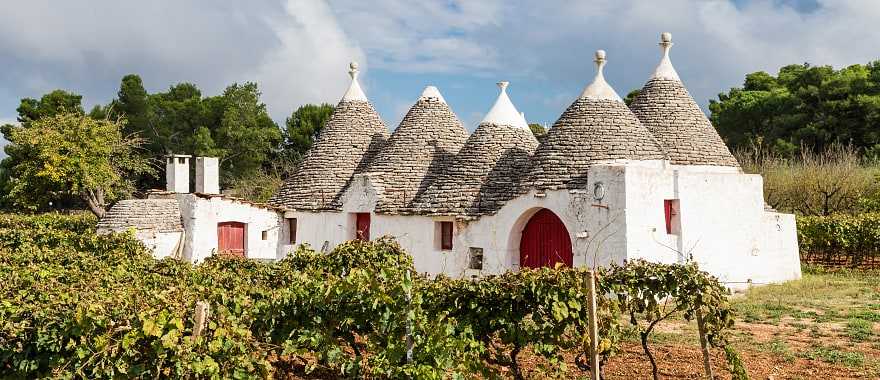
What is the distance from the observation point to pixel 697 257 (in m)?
15.2

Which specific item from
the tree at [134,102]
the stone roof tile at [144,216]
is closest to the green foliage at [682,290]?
the stone roof tile at [144,216]

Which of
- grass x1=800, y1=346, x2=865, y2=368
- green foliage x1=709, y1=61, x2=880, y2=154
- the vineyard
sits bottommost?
grass x1=800, y1=346, x2=865, y2=368

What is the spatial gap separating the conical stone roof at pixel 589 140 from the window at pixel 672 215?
3.72 feet

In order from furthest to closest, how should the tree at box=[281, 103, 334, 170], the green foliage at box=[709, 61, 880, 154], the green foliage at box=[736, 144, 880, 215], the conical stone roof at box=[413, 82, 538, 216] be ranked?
the tree at box=[281, 103, 334, 170], the green foliage at box=[709, 61, 880, 154], the green foliage at box=[736, 144, 880, 215], the conical stone roof at box=[413, 82, 538, 216]

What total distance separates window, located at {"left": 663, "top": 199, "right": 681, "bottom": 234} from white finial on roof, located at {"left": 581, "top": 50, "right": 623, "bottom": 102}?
269 cm

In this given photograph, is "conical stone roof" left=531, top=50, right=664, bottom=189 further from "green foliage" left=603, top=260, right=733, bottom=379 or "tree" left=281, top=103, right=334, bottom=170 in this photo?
"tree" left=281, top=103, right=334, bottom=170

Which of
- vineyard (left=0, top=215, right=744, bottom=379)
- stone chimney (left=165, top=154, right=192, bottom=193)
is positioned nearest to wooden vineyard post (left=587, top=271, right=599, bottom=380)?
vineyard (left=0, top=215, right=744, bottom=379)

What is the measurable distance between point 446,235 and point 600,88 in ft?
14.9

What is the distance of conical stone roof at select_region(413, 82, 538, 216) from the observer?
16.5 m

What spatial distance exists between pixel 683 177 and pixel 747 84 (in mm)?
33293

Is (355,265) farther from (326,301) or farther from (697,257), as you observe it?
(697,257)

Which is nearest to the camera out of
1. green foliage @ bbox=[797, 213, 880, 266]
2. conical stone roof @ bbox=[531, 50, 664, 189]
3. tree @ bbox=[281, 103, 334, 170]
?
conical stone roof @ bbox=[531, 50, 664, 189]

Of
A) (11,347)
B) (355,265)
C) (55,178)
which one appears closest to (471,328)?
(11,347)

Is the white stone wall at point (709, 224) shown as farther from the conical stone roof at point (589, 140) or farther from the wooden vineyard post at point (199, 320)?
the wooden vineyard post at point (199, 320)
